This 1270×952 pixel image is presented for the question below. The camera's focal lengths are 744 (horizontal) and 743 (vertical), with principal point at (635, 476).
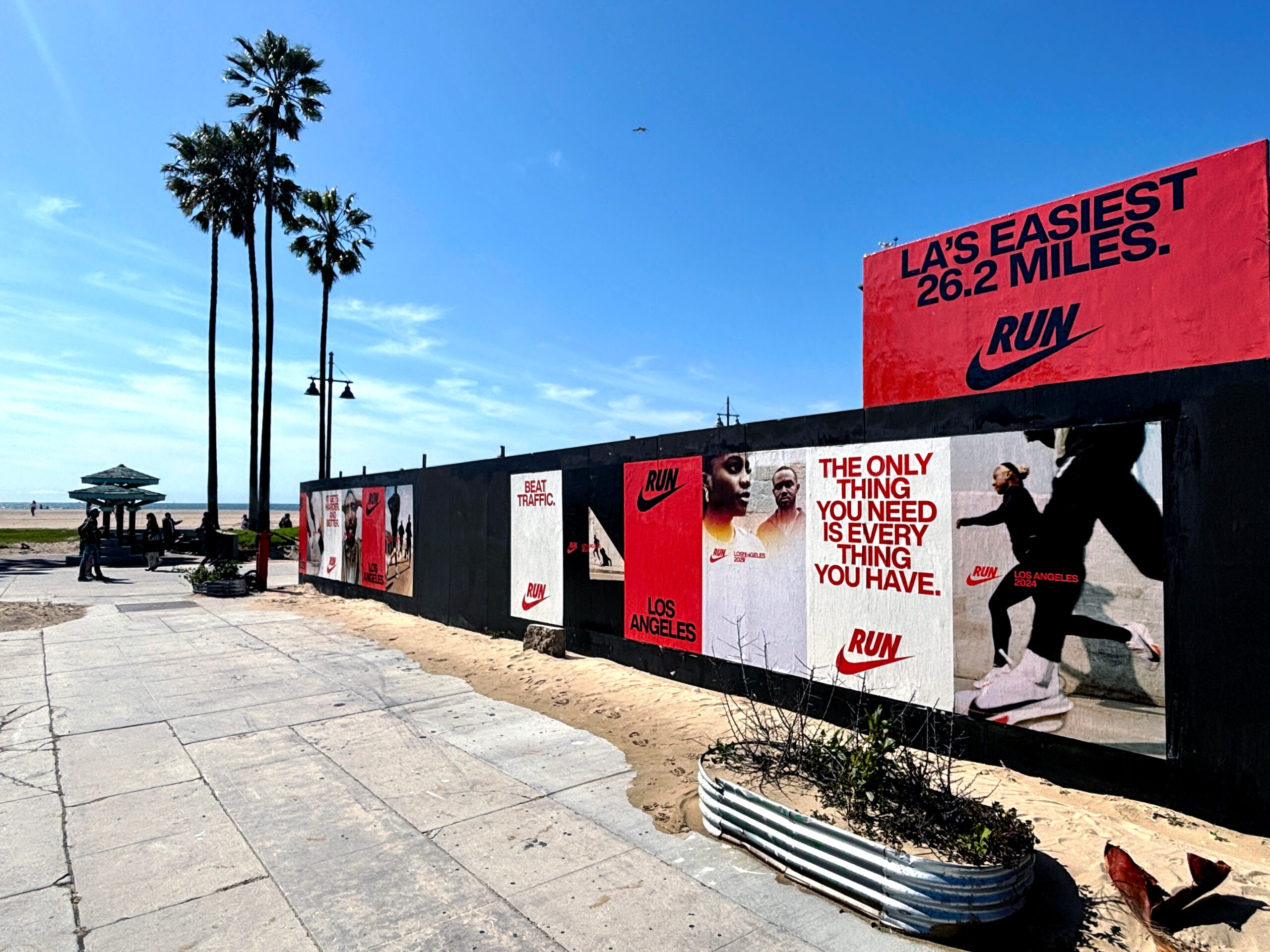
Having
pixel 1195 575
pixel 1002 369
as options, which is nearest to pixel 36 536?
pixel 1002 369

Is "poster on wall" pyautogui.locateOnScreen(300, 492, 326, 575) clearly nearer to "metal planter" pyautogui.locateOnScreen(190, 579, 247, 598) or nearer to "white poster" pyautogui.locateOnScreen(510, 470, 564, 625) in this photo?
"metal planter" pyautogui.locateOnScreen(190, 579, 247, 598)

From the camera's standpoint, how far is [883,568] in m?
7.19

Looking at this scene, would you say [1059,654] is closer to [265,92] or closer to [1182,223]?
[1182,223]

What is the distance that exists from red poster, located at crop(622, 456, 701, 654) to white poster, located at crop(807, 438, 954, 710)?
6.26 ft

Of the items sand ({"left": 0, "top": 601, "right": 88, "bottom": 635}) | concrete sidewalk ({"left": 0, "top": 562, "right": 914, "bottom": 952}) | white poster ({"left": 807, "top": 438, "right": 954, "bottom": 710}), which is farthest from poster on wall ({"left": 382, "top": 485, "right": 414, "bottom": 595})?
white poster ({"left": 807, "top": 438, "right": 954, "bottom": 710})

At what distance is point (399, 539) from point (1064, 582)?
559 inches

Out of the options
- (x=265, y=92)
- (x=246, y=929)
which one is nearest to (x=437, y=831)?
(x=246, y=929)

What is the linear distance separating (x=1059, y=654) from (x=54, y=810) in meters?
7.80

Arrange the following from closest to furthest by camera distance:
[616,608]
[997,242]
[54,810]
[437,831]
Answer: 1. [437,831]
2. [54,810]
3. [997,242]
4. [616,608]

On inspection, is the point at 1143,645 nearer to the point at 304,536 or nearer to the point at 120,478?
the point at 304,536

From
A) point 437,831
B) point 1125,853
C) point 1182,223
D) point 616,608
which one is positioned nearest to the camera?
point 1125,853

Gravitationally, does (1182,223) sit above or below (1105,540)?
above

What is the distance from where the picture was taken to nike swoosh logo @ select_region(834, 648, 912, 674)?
7.08m

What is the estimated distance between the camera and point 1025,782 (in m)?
5.95
